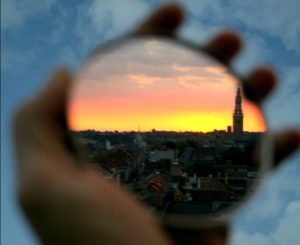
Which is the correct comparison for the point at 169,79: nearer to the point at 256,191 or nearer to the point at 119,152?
the point at 119,152

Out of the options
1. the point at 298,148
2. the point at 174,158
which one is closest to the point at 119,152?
the point at 174,158

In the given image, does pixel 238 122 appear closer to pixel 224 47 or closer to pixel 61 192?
pixel 224 47

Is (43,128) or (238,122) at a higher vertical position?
(43,128)

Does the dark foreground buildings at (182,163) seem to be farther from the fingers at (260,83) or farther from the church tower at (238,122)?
the fingers at (260,83)

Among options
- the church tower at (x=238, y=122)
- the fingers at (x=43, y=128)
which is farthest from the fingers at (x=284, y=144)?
the fingers at (x=43, y=128)

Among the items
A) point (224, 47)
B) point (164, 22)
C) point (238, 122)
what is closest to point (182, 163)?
point (238, 122)

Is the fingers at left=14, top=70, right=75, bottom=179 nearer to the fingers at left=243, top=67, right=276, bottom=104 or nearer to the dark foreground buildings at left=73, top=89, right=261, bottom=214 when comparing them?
the dark foreground buildings at left=73, top=89, right=261, bottom=214
